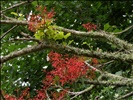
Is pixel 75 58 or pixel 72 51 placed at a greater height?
pixel 72 51

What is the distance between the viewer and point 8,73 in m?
4.05

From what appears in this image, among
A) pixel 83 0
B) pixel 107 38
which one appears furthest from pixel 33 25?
pixel 83 0

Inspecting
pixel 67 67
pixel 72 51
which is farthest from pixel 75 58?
pixel 72 51

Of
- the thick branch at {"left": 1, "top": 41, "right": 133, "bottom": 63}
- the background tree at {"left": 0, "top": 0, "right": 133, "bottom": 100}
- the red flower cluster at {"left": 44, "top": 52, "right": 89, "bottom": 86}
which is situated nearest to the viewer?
the thick branch at {"left": 1, "top": 41, "right": 133, "bottom": 63}

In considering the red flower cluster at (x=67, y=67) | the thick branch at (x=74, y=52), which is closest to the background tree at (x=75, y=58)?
the red flower cluster at (x=67, y=67)

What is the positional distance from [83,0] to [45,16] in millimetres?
2135

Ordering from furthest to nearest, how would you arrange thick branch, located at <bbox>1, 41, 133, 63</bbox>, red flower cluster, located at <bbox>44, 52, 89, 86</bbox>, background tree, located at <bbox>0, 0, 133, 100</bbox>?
background tree, located at <bbox>0, 0, 133, 100</bbox> < red flower cluster, located at <bbox>44, 52, 89, 86</bbox> < thick branch, located at <bbox>1, 41, 133, 63</bbox>

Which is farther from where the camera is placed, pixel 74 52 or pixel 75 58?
pixel 75 58

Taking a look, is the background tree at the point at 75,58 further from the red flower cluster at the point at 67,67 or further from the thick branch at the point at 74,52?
the thick branch at the point at 74,52

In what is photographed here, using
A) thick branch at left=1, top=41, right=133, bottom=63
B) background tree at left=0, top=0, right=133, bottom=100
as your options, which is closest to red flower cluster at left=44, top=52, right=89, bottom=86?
background tree at left=0, top=0, right=133, bottom=100

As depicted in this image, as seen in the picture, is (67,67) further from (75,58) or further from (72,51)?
(72,51)

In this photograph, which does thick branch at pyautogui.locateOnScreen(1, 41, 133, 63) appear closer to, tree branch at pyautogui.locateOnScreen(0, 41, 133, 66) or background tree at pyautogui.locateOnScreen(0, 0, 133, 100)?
tree branch at pyautogui.locateOnScreen(0, 41, 133, 66)

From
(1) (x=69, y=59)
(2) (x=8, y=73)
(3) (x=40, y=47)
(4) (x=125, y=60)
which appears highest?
(3) (x=40, y=47)

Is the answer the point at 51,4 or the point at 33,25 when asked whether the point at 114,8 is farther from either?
the point at 33,25
